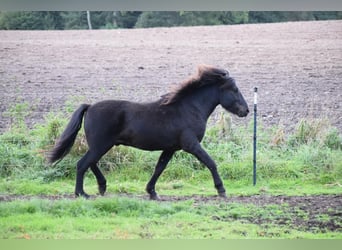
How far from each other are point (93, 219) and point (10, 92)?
10.4 ft

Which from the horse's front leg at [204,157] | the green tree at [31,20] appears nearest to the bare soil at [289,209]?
the horse's front leg at [204,157]

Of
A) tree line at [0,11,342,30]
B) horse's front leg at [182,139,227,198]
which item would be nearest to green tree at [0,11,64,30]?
tree line at [0,11,342,30]

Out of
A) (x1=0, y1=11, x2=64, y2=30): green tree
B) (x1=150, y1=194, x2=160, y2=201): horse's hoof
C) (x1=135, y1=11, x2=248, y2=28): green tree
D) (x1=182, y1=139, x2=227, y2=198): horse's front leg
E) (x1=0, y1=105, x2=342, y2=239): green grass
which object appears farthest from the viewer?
(x1=135, y1=11, x2=248, y2=28): green tree

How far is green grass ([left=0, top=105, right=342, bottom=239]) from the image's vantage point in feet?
17.7

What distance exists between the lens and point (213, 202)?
247 inches

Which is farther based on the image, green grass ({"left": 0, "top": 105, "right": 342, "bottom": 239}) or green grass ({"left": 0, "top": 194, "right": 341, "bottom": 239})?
green grass ({"left": 0, "top": 105, "right": 342, "bottom": 239})

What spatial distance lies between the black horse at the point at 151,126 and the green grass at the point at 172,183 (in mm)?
401

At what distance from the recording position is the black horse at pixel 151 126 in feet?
21.1

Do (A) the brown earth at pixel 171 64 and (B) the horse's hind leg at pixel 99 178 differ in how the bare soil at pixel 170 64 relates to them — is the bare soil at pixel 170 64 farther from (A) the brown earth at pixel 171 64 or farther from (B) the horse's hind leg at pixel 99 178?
(B) the horse's hind leg at pixel 99 178

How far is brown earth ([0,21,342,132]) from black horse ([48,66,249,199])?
1701 millimetres

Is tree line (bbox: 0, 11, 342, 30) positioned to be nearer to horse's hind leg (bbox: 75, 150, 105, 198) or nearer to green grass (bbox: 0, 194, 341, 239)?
horse's hind leg (bbox: 75, 150, 105, 198)

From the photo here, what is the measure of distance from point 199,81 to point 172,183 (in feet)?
4.05

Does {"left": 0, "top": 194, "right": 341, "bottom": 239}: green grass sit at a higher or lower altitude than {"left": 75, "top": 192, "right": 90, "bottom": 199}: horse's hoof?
lower

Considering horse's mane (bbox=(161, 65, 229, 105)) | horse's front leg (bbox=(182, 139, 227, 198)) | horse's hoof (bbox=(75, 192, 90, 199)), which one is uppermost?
horse's mane (bbox=(161, 65, 229, 105))
